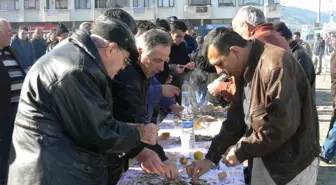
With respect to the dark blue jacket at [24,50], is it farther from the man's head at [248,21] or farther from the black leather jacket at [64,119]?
the black leather jacket at [64,119]

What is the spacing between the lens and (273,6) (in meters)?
48.4

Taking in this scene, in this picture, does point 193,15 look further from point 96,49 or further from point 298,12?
point 298,12

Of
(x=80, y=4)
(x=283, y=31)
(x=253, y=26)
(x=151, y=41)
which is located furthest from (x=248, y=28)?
(x=80, y=4)

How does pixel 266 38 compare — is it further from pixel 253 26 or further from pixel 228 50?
pixel 228 50

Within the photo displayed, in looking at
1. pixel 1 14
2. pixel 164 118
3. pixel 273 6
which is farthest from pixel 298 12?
pixel 164 118

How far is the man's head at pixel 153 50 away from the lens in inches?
106

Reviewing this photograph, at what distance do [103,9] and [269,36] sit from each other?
4635 cm

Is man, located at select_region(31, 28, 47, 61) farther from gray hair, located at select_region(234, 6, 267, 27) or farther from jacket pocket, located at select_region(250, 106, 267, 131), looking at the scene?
jacket pocket, located at select_region(250, 106, 267, 131)

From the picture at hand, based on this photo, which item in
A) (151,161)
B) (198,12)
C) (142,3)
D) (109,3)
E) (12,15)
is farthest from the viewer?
(142,3)

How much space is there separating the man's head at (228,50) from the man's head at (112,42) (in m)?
0.51

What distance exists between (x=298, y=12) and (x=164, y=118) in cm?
14289

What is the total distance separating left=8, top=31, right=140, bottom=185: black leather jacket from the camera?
5.57 feet

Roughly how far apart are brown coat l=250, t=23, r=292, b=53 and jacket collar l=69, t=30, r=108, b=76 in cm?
188

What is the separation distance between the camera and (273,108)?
2080 millimetres
